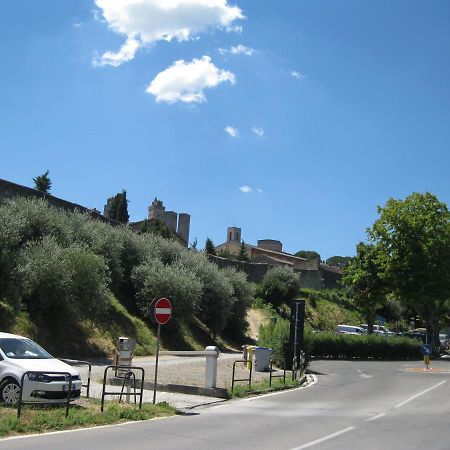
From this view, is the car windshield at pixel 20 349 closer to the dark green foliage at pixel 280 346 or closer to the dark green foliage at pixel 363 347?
the dark green foliage at pixel 280 346

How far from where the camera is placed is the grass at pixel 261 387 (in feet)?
53.2

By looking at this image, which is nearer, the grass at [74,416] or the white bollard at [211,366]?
the grass at [74,416]

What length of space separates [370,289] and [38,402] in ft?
134

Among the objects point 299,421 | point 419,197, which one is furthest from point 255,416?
point 419,197

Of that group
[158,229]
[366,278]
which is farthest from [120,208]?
[366,278]

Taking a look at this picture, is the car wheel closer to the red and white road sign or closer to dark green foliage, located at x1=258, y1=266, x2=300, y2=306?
the red and white road sign

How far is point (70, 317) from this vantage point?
2708 cm

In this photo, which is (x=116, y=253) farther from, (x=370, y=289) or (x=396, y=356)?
(x=370, y=289)

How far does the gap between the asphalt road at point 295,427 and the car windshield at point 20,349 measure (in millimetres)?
3158

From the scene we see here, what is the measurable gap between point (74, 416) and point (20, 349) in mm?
2779

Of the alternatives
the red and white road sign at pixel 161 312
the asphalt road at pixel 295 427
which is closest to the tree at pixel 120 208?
the asphalt road at pixel 295 427

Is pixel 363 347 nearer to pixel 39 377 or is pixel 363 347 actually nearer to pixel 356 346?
pixel 356 346

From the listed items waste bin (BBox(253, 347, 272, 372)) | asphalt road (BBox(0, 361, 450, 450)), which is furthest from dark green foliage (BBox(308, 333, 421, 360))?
asphalt road (BBox(0, 361, 450, 450))

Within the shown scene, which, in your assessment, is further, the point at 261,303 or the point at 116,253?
the point at 261,303
